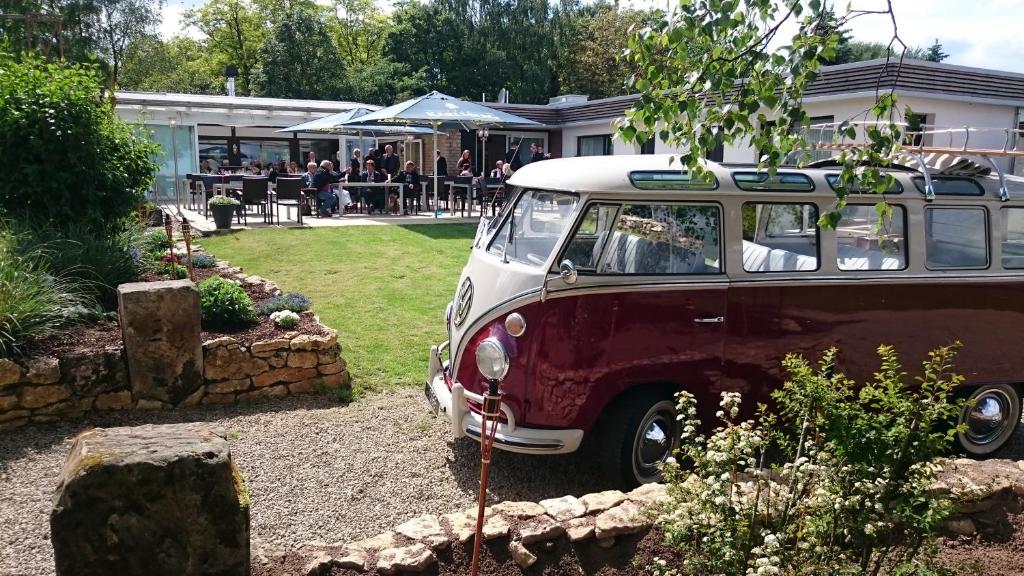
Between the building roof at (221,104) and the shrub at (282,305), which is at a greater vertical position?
the building roof at (221,104)

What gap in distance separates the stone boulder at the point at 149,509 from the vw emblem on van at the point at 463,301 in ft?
7.35

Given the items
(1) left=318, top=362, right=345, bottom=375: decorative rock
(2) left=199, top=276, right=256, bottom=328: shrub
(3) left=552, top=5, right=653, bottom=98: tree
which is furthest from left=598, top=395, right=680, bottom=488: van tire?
(3) left=552, top=5, right=653, bottom=98: tree

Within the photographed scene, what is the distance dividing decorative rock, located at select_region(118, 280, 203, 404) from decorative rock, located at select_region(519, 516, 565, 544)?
11.7ft

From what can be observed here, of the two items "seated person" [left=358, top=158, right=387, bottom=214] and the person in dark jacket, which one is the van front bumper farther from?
"seated person" [left=358, top=158, right=387, bottom=214]

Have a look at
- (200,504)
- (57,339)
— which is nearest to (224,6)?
(57,339)

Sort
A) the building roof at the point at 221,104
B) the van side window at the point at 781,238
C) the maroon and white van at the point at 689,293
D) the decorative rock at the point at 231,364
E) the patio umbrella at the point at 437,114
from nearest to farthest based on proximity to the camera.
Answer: the maroon and white van at the point at 689,293
the van side window at the point at 781,238
the decorative rock at the point at 231,364
the patio umbrella at the point at 437,114
the building roof at the point at 221,104

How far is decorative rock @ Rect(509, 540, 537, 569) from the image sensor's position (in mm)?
3443

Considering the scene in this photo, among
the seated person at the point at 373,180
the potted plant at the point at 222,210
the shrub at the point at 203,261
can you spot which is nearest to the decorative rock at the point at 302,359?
the shrub at the point at 203,261

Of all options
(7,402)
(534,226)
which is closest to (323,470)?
(534,226)

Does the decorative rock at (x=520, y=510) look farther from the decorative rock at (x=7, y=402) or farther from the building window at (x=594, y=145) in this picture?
the building window at (x=594, y=145)

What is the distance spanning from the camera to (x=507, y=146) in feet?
94.9

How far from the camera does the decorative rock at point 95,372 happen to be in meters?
5.65

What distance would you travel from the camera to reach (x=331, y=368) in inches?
256

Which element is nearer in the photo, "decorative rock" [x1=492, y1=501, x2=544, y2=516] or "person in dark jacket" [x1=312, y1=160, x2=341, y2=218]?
"decorative rock" [x1=492, y1=501, x2=544, y2=516]
